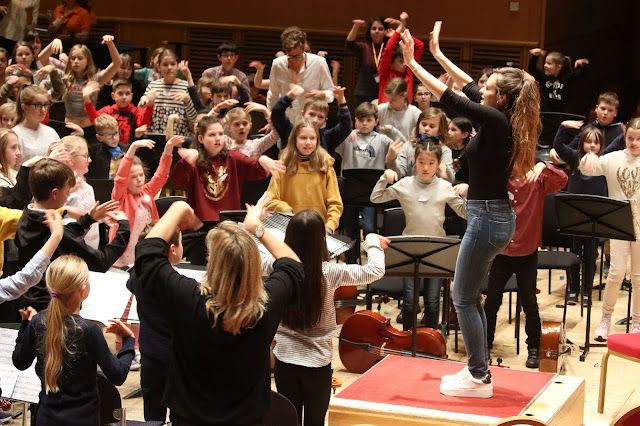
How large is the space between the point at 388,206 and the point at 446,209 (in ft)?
2.21

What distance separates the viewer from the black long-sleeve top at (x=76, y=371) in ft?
10.6

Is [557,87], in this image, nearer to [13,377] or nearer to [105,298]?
[105,298]

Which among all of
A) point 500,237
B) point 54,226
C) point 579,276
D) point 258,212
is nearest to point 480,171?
point 500,237

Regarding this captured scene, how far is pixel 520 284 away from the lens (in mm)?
5578

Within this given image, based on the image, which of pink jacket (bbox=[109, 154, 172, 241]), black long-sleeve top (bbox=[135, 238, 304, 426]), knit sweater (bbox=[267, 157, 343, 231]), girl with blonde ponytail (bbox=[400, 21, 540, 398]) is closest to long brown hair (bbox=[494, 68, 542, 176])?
girl with blonde ponytail (bbox=[400, 21, 540, 398])

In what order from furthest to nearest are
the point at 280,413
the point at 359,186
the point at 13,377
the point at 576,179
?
the point at 576,179
the point at 359,186
the point at 13,377
the point at 280,413

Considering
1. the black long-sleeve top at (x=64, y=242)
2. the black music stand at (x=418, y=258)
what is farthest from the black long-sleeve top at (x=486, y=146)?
the black long-sleeve top at (x=64, y=242)

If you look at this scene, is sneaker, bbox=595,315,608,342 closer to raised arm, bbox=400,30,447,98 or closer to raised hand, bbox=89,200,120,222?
raised arm, bbox=400,30,447,98

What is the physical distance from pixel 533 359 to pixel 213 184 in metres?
2.42

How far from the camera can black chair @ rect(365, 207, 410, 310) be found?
5797 mm

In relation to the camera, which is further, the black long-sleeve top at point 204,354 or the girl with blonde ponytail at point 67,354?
the girl with blonde ponytail at point 67,354

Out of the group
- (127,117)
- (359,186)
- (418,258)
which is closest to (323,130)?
(359,186)

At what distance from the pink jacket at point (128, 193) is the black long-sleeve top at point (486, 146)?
8.40ft

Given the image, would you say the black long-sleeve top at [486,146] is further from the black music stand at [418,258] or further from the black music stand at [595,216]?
the black music stand at [595,216]
